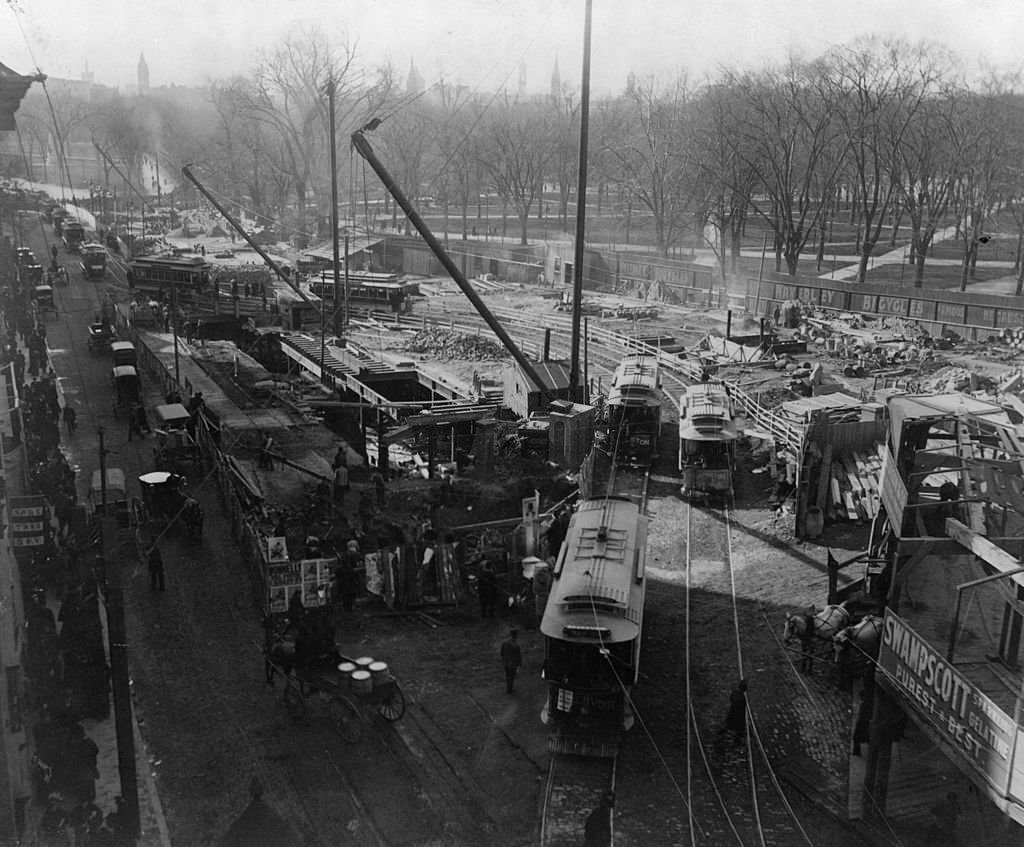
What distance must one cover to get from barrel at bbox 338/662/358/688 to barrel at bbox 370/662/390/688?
0.27 metres

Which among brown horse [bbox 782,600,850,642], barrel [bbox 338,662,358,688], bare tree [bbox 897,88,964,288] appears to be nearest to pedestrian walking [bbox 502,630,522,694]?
barrel [bbox 338,662,358,688]

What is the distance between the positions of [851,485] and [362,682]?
15.4m

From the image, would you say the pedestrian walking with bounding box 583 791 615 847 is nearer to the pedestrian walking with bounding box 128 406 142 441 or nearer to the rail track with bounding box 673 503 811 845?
the rail track with bounding box 673 503 811 845

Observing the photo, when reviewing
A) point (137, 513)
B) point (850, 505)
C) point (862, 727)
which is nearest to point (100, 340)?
point (137, 513)

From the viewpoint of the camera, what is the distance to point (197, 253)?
8912cm

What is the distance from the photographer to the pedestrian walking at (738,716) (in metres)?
15.1

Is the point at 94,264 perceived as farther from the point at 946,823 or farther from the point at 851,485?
the point at 946,823

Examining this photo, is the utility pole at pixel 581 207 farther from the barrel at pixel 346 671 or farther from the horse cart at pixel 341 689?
the barrel at pixel 346 671

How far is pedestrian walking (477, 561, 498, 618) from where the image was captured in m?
19.4

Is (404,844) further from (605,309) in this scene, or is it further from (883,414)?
(605,309)

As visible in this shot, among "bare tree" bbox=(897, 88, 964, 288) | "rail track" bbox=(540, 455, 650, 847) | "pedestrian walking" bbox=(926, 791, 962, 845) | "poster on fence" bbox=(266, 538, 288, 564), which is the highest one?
"bare tree" bbox=(897, 88, 964, 288)

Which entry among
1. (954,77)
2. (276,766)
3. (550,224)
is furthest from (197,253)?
(276,766)

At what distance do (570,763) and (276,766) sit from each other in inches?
163

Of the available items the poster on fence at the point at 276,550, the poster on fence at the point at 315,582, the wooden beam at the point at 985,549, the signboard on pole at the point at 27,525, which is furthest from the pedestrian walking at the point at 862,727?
the signboard on pole at the point at 27,525
